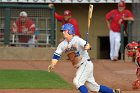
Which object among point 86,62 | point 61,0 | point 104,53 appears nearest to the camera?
point 86,62

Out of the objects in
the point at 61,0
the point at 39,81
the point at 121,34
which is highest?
the point at 61,0

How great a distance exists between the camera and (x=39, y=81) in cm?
1177

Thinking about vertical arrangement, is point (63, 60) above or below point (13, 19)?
below

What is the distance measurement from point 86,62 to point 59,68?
4979 millimetres

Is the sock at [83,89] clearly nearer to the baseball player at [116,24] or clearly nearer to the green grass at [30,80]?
the green grass at [30,80]

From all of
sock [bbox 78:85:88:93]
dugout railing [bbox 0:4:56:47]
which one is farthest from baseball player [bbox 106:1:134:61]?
sock [bbox 78:85:88:93]

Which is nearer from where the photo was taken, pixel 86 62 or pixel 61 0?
pixel 86 62

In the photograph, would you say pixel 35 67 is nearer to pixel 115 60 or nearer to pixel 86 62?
pixel 115 60

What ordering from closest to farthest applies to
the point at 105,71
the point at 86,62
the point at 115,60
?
1. the point at 86,62
2. the point at 105,71
3. the point at 115,60

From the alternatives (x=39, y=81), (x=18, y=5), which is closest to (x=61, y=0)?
(x=18, y=5)

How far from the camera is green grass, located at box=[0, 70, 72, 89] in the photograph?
11.1 meters

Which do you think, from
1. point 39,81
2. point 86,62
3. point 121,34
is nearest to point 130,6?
point 121,34

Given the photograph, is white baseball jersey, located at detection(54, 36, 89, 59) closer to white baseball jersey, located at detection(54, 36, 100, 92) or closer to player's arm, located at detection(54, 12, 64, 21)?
white baseball jersey, located at detection(54, 36, 100, 92)

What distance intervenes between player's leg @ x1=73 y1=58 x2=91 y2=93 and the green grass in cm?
166
